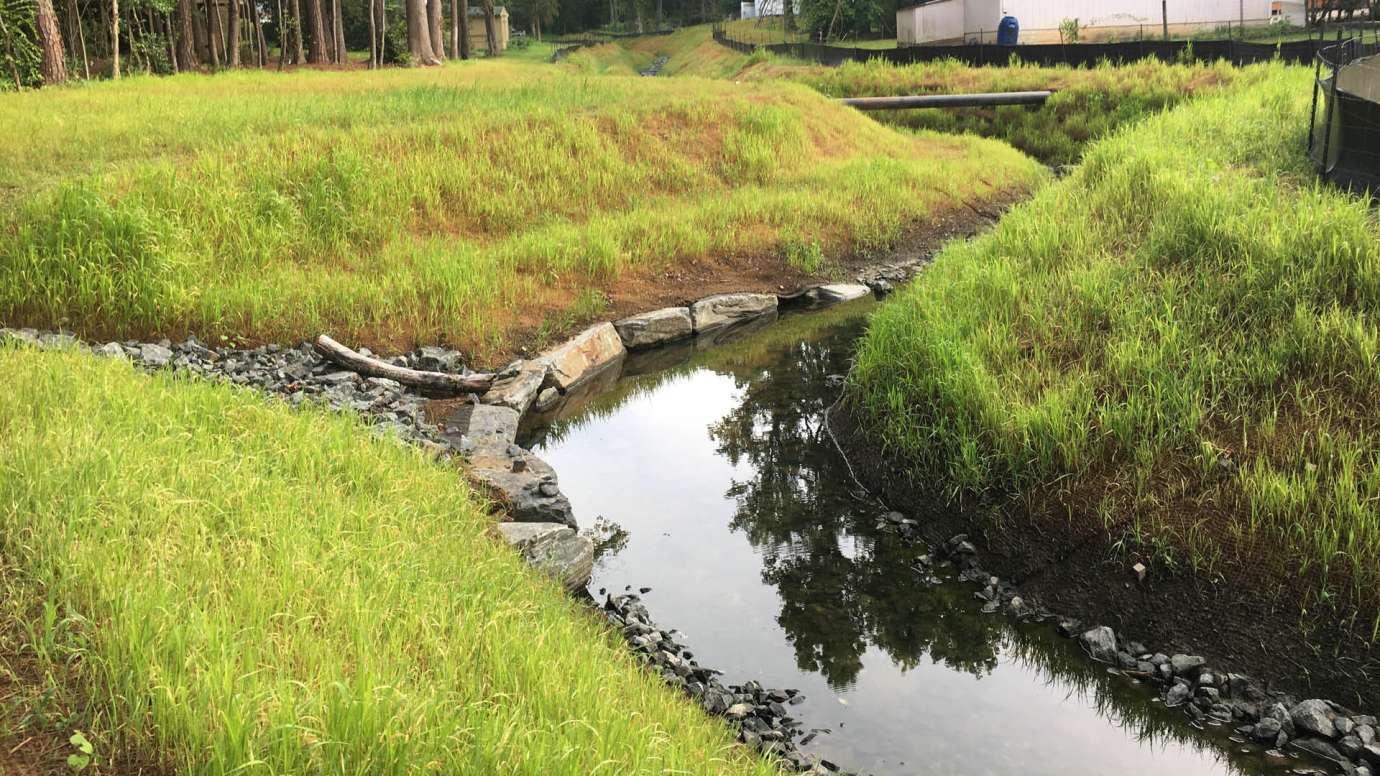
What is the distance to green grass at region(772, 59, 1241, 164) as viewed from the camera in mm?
23516

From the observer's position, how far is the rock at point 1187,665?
18.3ft

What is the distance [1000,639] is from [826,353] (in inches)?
224

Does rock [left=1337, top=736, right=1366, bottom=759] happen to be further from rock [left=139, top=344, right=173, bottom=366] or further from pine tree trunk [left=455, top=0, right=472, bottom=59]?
pine tree trunk [left=455, top=0, right=472, bottom=59]

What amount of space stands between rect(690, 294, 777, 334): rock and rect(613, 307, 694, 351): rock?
15 centimetres

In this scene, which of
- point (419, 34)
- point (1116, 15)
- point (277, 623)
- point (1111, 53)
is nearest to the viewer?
point (277, 623)

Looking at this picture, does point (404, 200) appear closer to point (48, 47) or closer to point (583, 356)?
point (583, 356)

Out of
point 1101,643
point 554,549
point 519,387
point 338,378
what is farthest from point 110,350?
point 1101,643

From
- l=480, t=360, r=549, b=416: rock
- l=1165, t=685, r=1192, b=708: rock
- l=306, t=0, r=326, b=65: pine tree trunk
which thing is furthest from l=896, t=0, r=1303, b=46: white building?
l=1165, t=685, r=1192, b=708: rock

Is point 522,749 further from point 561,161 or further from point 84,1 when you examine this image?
point 84,1

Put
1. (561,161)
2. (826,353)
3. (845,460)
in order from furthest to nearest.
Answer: (561,161), (826,353), (845,460)

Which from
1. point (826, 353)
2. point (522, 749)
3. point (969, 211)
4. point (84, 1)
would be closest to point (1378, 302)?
point (826, 353)

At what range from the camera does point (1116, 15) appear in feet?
125

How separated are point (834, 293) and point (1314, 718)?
893cm

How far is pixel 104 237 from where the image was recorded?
939 centimetres
